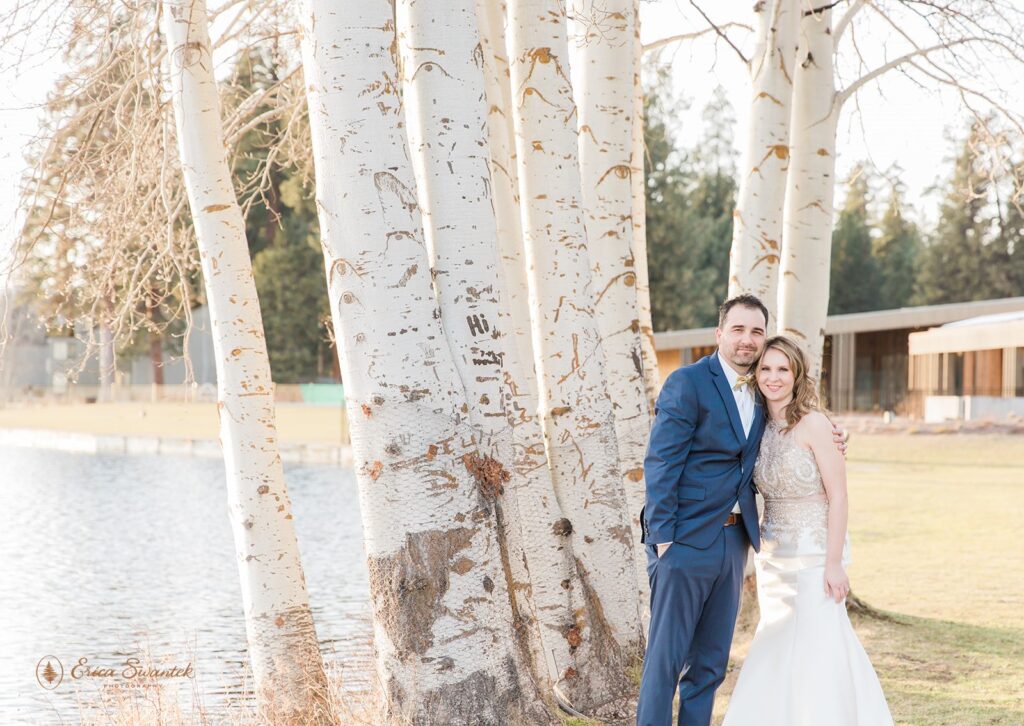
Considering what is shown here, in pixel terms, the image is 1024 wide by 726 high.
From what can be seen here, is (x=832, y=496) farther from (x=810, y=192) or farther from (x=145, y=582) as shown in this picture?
(x=145, y=582)

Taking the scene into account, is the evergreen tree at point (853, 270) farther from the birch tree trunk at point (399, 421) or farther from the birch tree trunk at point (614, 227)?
the birch tree trunk at point (399, 421)

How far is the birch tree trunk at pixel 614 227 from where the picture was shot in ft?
22.4

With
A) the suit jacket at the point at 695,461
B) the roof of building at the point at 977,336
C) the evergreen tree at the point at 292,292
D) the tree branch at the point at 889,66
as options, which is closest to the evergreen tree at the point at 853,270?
the evergreen tree at the point at 292,292

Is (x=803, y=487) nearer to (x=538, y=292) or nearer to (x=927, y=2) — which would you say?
(x=538, y=292)

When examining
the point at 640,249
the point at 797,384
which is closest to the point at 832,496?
the point at 797,384

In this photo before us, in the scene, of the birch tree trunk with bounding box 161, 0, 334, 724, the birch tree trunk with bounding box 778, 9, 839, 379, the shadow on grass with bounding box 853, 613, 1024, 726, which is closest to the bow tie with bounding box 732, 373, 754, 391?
the shadow on grass with bounding box 853, 613, 1024, 726

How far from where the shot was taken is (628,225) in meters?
6.96

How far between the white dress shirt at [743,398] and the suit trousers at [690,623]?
29 cm

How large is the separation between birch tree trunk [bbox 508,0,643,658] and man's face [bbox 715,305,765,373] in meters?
1.45

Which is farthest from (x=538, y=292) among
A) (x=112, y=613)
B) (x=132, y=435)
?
(x=132, y=435)

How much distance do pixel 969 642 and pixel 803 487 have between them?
4.29m

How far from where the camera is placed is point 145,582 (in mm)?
14641

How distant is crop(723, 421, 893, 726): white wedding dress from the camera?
4688 mm

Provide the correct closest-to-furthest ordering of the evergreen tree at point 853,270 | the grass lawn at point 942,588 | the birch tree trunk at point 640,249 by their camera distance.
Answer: the grass lawn at point 942,588 → the birch tree trunk at point 640,249 → the evergreen tree at point 853,270
